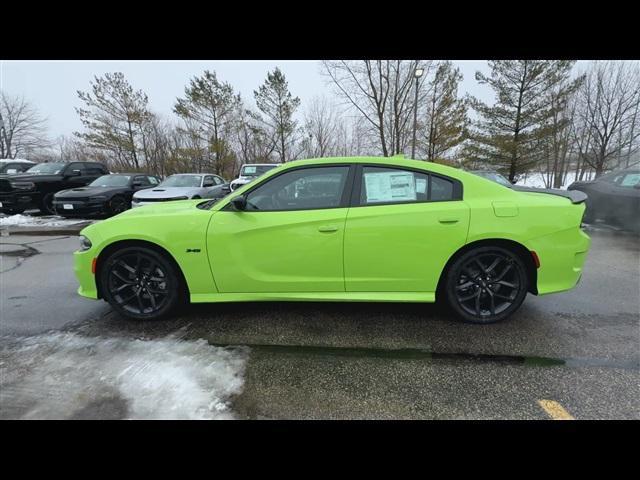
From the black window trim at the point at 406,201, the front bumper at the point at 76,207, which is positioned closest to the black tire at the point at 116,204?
the front bumper at the point at 76,207

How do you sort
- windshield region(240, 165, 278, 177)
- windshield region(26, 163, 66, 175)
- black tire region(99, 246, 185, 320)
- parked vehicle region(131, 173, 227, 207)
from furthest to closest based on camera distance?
windshield region(240, 165, 278, 177) → windshield region(26, 163, 66, 175) → parked vehicle region(131, 173, 227, 207) → black tire region(99, 246, 185, 320)

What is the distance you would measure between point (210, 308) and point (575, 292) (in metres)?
4.35

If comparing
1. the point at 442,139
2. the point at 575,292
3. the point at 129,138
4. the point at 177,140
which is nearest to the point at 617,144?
the point at 442,139

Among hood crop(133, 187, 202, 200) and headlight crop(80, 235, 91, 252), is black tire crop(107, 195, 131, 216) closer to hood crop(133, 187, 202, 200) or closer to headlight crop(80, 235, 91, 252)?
hood crop(133, 187, 202, 200)

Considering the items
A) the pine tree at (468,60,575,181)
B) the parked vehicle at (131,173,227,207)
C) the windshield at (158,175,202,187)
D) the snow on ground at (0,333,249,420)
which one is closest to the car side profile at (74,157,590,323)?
the snow on ground at (0,333,249,420)

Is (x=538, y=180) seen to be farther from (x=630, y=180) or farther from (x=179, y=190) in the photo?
(x=179, y=190)

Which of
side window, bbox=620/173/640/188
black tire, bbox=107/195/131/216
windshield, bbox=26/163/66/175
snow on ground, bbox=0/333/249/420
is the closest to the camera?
snow on ground, bbox=0/333/249/420

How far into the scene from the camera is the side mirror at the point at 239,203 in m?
2.81

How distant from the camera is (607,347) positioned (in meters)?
2.64

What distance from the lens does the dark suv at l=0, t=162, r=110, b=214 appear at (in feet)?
32.7

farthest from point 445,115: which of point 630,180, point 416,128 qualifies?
point 630,180

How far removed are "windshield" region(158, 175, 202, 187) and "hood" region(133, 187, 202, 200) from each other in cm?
49

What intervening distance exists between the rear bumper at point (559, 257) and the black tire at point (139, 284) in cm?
337
